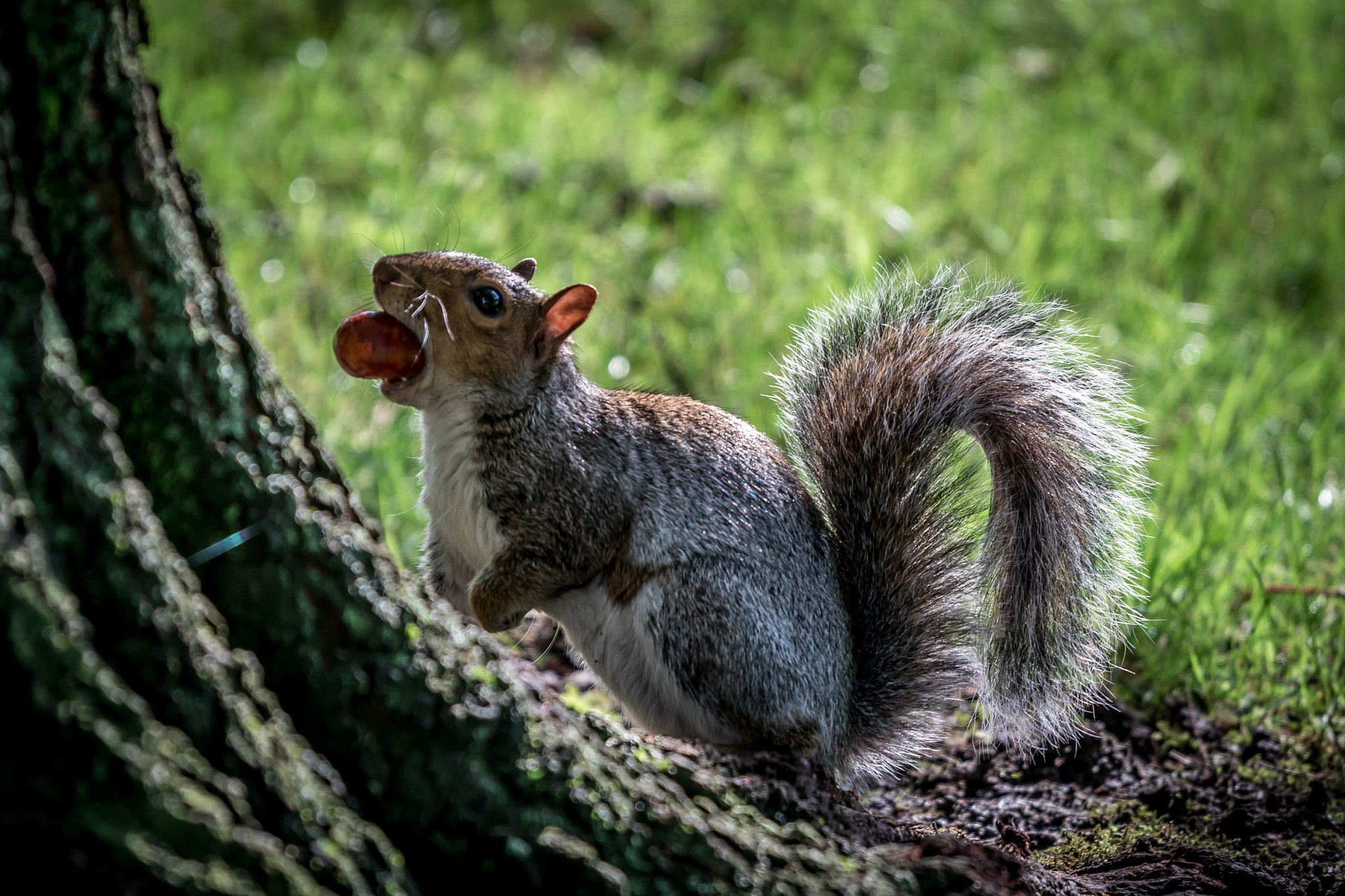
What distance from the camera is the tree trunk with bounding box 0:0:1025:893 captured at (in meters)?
0.93

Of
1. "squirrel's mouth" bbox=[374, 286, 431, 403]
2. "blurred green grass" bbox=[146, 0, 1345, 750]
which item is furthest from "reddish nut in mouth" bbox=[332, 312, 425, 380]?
"blurred green grass" bbox=[146, 0, 1345, 750]

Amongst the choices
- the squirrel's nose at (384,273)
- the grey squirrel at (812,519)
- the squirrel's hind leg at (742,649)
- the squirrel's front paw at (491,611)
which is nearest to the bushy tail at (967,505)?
the grey squirrel at (812,519)

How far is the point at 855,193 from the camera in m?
3.84

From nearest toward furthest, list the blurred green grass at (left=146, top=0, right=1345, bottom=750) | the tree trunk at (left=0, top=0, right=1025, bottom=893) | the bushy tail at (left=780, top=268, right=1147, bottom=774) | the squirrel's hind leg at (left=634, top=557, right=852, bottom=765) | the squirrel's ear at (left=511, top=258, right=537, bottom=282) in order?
the tree trunk at (left=0, top=0, right=1025, bottom=893) < the squirrel's hind leg at (left=634, top=557, right=852, bottom=765) < the bushy tail at (left=780, top=268, right=1147, bottom=774) < the squirrel's ear at (left=511, top=258, right=537, bottom=282) < the blurred green grass at (left=146, top=0, right=1345, bottom=750)

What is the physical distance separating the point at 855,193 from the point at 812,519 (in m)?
2.24

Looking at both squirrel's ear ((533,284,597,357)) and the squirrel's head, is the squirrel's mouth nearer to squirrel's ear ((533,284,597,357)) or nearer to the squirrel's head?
the squirrel's head

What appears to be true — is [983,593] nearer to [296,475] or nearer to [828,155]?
[296,475]

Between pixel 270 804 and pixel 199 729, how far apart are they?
9cm

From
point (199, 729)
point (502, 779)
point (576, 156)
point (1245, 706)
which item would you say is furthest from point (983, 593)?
point (576, 156)

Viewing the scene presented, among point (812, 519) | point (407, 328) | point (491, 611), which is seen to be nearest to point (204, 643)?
point (491, 611)

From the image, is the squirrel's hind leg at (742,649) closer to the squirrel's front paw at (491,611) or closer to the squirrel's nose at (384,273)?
the squirrel's front paw at (491,611)

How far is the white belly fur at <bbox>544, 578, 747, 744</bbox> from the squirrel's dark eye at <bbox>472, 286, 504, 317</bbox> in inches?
17.1

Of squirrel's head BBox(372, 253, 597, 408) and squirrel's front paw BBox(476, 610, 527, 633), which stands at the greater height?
squirrel's head BBox(372, 253, 597, 408)

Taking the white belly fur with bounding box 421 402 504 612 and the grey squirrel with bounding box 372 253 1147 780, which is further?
the white belly fur with bounding box 421 402 504 612
